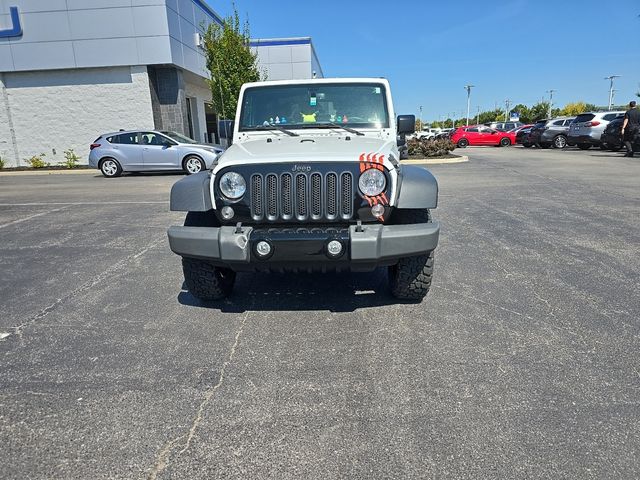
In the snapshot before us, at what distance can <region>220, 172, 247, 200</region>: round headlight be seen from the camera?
3359 mm

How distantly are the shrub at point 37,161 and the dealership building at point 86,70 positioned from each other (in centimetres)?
22

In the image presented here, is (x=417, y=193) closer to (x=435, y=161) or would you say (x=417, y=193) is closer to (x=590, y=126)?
(x=435, y=161)

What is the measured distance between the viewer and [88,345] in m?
3.28

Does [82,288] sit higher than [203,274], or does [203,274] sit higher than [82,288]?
[203,274]

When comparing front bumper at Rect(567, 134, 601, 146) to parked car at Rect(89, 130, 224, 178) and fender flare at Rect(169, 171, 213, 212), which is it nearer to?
parked car at Rect(89, 130, 224, 178)

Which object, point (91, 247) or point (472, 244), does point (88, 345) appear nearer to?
point (91, 247)

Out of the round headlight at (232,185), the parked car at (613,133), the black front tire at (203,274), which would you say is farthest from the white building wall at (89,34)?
the parked car at (613,133)

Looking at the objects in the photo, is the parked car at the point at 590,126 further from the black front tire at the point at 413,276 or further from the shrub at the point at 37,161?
the shrub at the point at 37,161

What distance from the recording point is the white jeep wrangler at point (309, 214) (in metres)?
3.16

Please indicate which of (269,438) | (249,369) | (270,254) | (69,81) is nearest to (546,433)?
(269,438)

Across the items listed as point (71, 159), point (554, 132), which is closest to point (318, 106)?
Answer: point (71, 159)

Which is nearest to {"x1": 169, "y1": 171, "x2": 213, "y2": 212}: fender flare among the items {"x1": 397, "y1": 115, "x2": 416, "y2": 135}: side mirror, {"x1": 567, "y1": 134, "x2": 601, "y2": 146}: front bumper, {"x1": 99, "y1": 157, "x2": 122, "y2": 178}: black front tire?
{"x1": 397, "y1": 115, "x2": 416, "y2": 135}: side mirror

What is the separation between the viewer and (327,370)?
288 centimetres

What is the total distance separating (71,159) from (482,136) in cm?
2415
